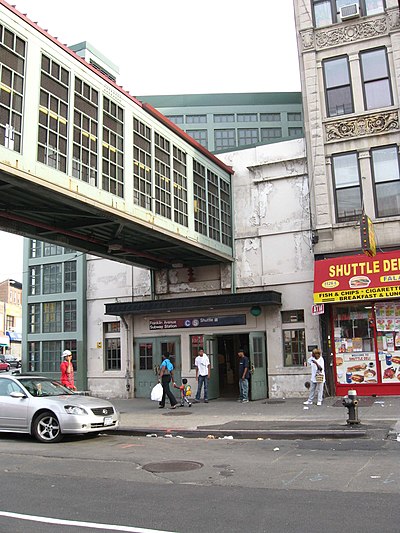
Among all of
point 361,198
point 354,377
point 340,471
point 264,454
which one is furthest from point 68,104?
point 354,377

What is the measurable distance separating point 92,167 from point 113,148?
1.19 m

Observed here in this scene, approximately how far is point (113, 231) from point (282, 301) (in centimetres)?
624

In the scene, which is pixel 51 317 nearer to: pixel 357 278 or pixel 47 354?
pixel 47 354

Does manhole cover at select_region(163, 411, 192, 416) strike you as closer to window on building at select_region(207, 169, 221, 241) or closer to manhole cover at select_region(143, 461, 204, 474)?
window on building at select_region(207, 169, 221, 241)

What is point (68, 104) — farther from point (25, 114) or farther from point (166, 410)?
point (166, 410)

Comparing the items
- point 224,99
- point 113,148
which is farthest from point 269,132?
point 113,148

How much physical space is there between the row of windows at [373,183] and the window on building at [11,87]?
10953 millimetres

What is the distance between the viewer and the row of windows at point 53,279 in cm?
2233

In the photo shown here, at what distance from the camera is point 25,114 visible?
1047cm

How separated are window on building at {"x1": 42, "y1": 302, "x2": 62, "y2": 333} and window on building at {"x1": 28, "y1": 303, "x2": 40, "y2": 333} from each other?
1.04ft

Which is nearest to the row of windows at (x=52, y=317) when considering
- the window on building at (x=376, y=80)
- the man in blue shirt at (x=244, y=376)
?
the man in blue shirt at (x=244, y=376)

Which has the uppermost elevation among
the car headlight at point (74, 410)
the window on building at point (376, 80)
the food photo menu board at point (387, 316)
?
the window on building at point (376, 80)

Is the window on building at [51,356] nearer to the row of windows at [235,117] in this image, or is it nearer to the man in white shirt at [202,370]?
the man in white shirt at [202,370]

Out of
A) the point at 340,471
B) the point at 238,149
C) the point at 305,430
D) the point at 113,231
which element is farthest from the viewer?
the point at 238,149
